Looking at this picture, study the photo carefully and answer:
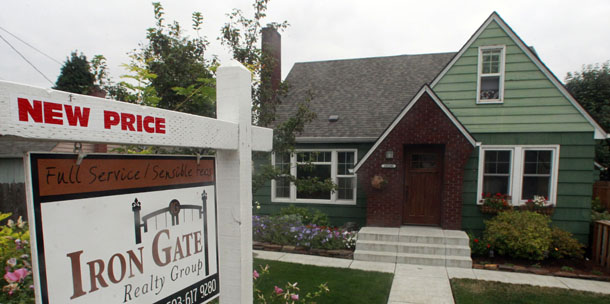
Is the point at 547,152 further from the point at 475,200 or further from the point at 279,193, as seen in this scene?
the point at 279,193

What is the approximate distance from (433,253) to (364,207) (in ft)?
8.46

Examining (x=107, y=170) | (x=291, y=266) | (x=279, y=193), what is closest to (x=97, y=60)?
(x=107, y=170)

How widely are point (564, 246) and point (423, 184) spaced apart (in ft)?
10.2

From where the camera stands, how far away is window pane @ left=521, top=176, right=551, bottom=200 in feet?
25.4

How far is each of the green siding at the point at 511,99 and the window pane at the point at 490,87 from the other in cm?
23

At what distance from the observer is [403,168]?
8.13m

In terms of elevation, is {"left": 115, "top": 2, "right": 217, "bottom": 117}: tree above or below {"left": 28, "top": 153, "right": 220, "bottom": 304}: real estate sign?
above

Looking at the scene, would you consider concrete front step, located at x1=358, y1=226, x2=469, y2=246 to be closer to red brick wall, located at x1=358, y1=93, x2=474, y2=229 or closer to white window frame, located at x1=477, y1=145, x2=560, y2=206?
red brick wall, located at x1=358, y1=93, x2=474, y2=229

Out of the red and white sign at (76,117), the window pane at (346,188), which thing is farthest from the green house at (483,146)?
the red and white sign at (76,117)

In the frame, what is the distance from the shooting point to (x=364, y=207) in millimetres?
9188

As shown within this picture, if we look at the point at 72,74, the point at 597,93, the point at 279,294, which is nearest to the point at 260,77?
the point at 279,294

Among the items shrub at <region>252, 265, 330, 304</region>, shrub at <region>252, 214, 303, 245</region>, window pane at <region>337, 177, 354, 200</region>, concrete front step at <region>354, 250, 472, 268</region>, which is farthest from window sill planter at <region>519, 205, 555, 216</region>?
shrub at <region>252, 265, 330, 304</region>

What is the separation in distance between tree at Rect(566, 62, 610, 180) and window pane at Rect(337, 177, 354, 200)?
38.1 feet

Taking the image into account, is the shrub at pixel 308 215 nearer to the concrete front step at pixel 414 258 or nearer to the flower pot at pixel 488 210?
the concrete front step at pixel 414 258
